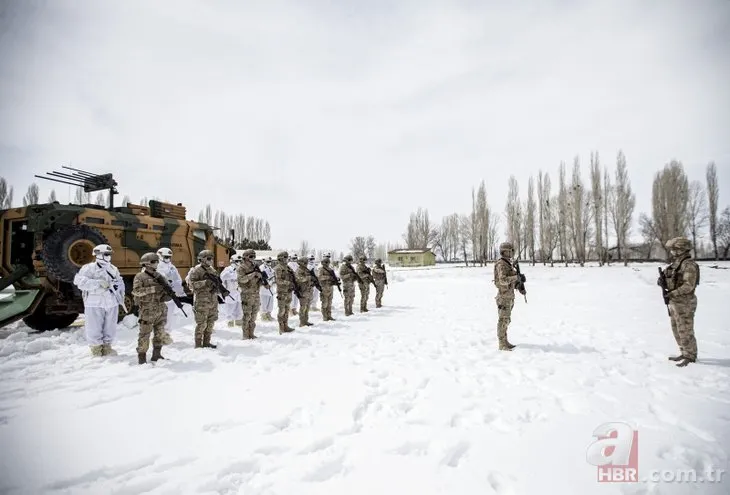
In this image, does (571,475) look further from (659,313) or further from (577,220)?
(577,220)

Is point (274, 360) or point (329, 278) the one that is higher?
point (329, 278)

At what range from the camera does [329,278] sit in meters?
9.46

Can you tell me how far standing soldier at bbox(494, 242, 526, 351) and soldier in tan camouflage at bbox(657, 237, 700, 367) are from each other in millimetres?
2017

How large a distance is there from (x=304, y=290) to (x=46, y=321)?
616cm

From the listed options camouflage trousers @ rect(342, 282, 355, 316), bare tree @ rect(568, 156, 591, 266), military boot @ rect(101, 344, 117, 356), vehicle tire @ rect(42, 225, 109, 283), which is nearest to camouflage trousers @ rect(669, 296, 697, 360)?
camouflage trousers @ rect(342, 282, 355, 316)

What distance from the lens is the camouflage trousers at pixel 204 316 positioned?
6.09m

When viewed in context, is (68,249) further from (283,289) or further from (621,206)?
(621,206)

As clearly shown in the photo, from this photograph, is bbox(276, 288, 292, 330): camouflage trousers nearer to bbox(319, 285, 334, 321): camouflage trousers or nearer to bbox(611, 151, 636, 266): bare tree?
bbox(319, 285, 334, 321): camouflage trousers

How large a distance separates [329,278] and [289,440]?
6.73 meters

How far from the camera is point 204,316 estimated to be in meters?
6.13

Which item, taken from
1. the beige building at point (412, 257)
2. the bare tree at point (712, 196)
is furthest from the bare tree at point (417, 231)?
the bare tree at point (712, 196)

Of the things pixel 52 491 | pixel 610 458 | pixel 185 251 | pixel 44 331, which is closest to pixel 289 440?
pixel 52 491

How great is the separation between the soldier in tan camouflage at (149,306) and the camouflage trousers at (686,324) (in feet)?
25.6

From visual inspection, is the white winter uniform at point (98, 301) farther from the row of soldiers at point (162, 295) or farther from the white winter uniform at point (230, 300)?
the white winter uniform at point (230, 300)
